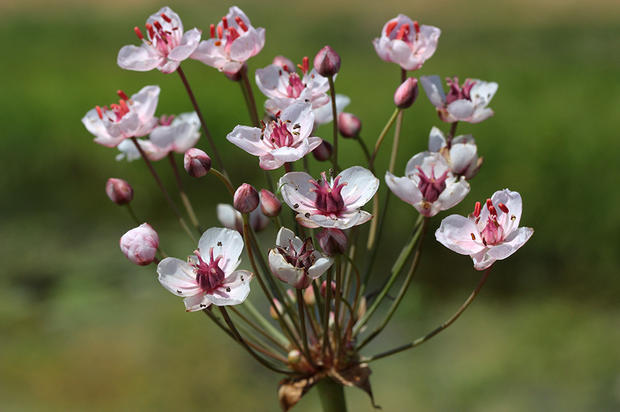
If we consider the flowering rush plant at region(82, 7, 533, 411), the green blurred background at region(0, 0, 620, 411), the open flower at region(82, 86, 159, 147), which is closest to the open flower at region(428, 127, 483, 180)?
the flowering rush plant at region(82, 7, 533, 411)

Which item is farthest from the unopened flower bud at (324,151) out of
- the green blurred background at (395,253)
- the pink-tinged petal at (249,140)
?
the green blurred background at (395,253)

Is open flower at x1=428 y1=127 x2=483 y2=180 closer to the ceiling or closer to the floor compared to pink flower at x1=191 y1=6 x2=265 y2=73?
closer to the floor

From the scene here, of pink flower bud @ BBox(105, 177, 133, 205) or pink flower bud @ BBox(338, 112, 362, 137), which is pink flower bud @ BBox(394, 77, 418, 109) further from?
pink flower bud @ BBox(105, 177, 133, 205)

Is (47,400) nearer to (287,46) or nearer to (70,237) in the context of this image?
(70,237)

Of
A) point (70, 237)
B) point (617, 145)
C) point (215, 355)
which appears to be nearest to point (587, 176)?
point (617, 145)

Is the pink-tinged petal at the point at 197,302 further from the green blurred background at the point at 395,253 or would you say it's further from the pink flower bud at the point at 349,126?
the green blurred background at the point at 395,253

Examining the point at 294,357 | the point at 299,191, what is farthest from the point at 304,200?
the point at 294,357
